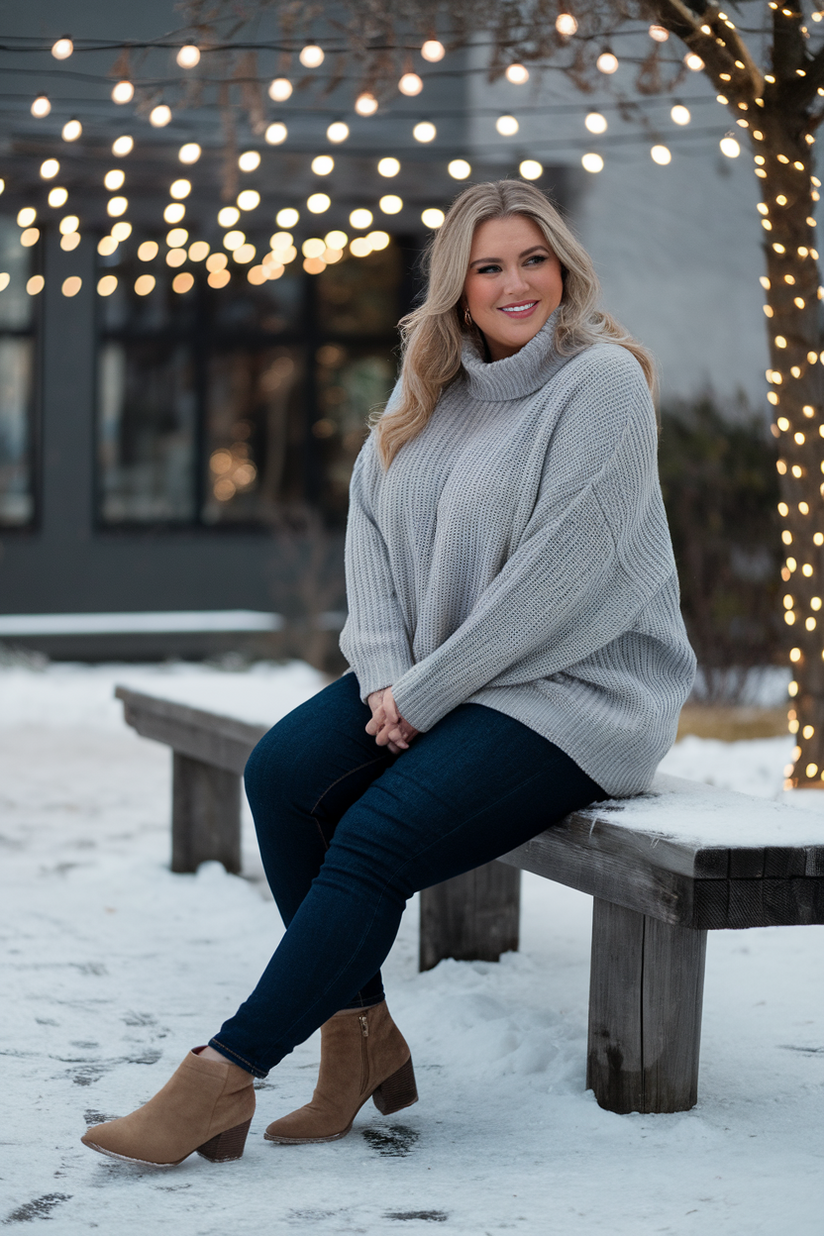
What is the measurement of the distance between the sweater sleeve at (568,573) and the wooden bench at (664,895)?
26 centimetres

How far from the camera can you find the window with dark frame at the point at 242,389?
30.1 ft

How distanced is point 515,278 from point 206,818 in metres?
1.93

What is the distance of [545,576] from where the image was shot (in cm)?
204

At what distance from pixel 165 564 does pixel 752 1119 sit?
7.26m

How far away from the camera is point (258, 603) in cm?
902

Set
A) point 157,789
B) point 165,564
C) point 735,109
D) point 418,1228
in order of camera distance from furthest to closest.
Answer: point 165,564 < point 157,789 < point 735,109 < point 418,1228

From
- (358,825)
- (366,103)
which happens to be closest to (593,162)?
(366,103)

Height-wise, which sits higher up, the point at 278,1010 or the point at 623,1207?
the point at 278,1010

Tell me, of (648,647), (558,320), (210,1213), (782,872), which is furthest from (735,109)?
(210,1213)

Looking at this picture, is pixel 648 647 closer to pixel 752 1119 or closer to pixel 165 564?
pixel 752 1119

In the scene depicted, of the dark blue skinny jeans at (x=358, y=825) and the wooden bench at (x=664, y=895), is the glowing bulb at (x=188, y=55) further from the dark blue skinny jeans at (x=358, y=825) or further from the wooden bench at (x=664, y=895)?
the wooden bench at (x=664, y=895)

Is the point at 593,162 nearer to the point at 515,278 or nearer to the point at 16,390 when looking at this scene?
the point at 515,278

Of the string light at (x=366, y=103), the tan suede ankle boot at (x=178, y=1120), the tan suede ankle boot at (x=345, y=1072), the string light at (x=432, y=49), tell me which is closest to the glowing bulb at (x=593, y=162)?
the string light at (x=432, y=49)

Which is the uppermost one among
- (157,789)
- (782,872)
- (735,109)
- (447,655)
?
(735,109)
